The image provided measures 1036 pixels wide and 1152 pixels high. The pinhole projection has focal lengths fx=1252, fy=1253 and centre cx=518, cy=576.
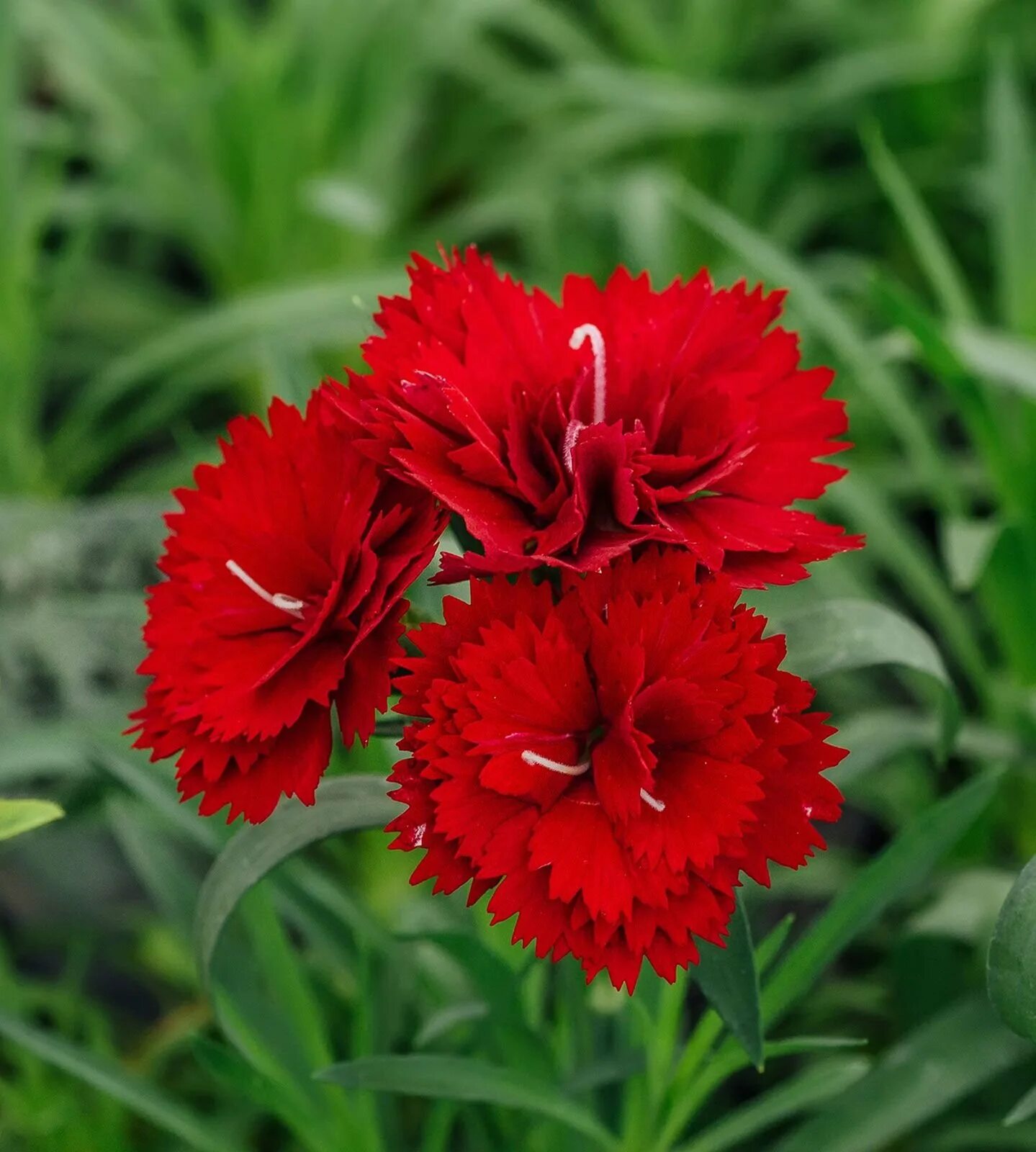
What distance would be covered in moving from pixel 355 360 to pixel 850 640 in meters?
0.91

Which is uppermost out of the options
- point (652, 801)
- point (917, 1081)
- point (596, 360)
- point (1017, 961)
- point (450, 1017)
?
point (596, 360)

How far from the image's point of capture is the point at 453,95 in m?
1.84

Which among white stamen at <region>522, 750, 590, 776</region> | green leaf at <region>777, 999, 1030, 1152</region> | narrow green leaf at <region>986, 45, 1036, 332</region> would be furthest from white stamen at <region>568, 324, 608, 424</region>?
narrow green leaf at <region>986, 45, 1036, 332</region>

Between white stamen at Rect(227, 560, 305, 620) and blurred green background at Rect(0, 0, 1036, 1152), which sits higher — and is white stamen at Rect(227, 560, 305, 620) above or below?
above

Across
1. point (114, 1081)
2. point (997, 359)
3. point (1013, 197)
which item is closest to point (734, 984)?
point (114, 1081)

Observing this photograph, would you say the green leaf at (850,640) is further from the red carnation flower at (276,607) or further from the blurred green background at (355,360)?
the red carnation flower at (276,607)

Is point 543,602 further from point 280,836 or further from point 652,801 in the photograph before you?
point 280,836

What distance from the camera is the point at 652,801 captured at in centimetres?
43

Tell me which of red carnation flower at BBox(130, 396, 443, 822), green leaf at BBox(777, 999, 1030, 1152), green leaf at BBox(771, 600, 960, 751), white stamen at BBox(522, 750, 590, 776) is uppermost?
red carnation flower at BBox(130, 396, 443, 822)

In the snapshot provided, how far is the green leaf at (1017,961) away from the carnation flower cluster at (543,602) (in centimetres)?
15

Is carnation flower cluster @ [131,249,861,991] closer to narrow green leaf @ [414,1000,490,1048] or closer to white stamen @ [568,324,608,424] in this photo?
white stamen @ [568,324,608,424]

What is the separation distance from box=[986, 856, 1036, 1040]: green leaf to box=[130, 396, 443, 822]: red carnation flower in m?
0.30

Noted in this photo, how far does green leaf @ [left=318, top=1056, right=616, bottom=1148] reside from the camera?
1.93 ft

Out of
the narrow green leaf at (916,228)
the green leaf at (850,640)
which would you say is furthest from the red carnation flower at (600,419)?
the narrow green leaf at (916,228)
